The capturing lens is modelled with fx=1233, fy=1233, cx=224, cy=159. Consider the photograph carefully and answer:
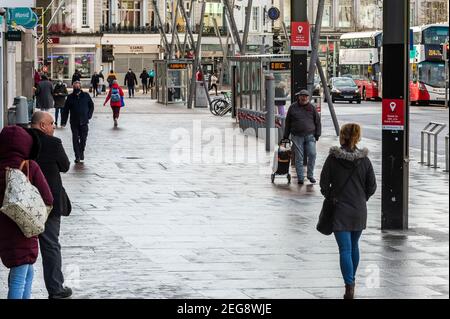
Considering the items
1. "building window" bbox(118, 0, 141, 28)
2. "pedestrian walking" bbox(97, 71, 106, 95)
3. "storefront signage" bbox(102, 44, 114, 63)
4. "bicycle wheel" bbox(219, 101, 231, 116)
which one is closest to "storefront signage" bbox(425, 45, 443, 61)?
"bicycle wheel" bbox(219, 101, 231, 116)

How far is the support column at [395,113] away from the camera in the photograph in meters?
16.1

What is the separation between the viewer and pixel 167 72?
6378cm

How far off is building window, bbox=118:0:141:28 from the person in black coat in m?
95.0

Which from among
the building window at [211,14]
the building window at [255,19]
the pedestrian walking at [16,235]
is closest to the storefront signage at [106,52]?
the building window at [211,14]

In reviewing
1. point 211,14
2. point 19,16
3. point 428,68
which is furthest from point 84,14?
point 19,16

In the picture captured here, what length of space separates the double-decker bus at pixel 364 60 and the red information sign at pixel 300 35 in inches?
1851

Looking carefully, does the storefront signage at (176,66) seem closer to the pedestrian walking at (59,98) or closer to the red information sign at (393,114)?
the pedestrian walking at (59,98)

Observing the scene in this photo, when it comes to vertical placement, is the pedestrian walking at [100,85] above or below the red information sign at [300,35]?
below

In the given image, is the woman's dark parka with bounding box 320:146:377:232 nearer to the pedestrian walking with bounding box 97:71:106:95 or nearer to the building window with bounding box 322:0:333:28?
the pedestrian walking with bounding box 97:71:106:95

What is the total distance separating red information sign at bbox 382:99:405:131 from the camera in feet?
53.1

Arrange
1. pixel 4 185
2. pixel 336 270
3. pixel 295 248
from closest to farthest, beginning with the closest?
pixel 4 185
pixel 336 270
pixel 295 248
